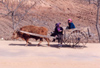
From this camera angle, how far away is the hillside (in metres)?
29.1

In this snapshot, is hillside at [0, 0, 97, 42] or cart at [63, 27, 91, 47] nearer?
cart at [63, 27, 91, 47]

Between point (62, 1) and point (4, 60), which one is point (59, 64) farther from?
point (62, 1)

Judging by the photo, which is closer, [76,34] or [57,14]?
[76,34]

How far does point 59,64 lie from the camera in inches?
338

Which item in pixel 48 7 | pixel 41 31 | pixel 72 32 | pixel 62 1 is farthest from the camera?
pixel 62 1

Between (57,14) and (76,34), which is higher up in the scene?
(57,14)

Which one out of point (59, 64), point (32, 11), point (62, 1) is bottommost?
point (59, 64)

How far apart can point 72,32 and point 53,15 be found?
68.4 feet

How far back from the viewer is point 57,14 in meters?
34.0

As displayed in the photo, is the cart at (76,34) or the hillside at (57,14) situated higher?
the hillside at (57,14)

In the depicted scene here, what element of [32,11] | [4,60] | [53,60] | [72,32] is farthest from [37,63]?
[32,11]

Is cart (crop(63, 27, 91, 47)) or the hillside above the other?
the hillside

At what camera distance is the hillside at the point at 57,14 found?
29.1 metres

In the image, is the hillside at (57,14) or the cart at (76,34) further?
the hillside at (57,14)
